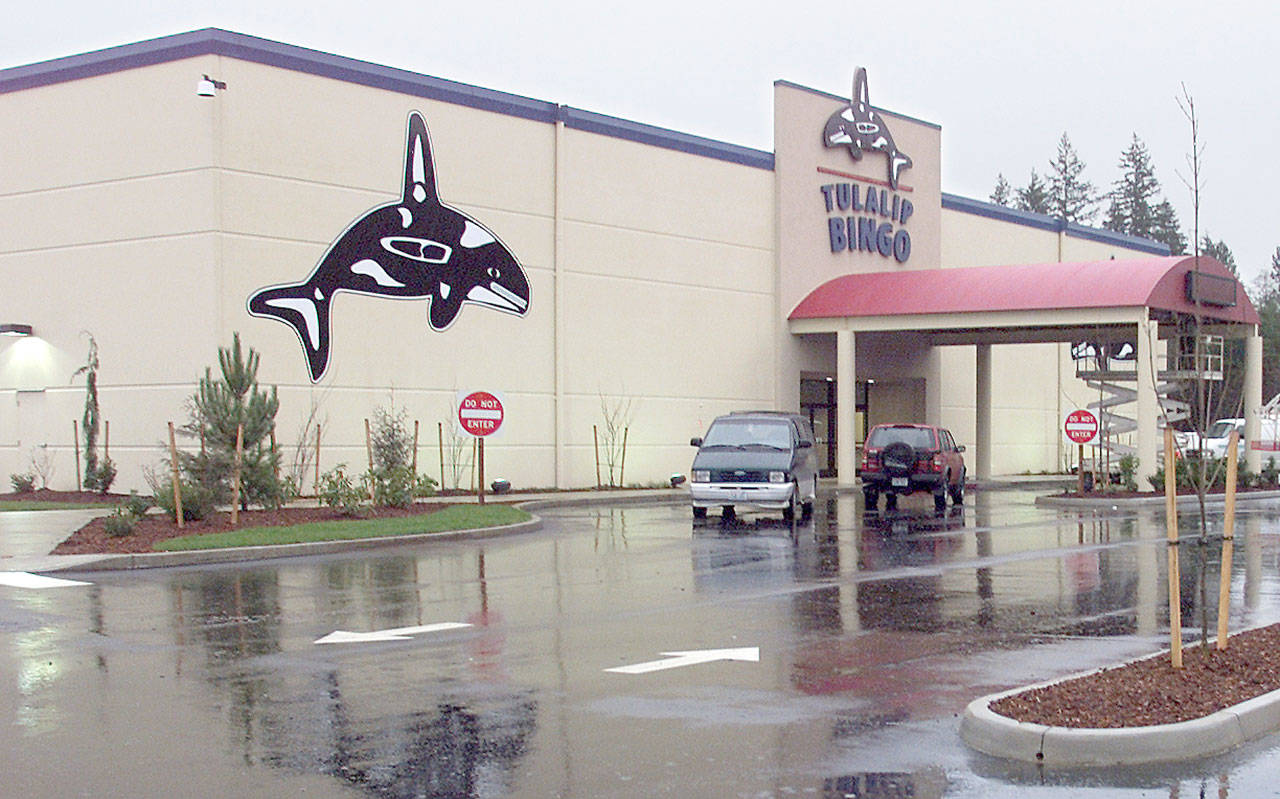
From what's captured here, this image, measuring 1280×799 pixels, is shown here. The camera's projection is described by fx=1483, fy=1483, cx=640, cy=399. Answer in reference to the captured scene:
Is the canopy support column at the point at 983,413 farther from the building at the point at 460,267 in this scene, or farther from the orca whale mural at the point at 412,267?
the orca whale mural at the point at 412,267

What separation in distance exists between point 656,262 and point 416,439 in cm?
967

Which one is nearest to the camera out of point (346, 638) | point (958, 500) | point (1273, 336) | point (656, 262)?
point (346, 638)

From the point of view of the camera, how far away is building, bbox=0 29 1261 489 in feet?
97.6

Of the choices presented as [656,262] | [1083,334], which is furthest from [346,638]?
[1083,334]

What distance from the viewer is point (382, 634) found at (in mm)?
12977

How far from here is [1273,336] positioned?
251ft

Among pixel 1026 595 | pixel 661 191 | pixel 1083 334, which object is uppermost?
pixel 661 191

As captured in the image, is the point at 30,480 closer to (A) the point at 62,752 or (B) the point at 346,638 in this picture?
(B) the point at 346,638

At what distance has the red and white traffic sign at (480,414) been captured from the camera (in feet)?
89.6

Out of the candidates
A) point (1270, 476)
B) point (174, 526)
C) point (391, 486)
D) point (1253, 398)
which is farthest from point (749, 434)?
point (1253, 398)

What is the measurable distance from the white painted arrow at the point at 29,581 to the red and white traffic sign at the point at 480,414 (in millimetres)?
10397

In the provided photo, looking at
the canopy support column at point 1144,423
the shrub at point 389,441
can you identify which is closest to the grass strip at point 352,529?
the shrub at point 389,441

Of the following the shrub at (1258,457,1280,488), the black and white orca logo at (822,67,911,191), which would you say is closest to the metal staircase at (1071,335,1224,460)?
the shrub at (1258,457,1280,488)

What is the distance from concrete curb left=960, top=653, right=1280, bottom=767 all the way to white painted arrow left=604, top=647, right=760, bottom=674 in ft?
10.5
